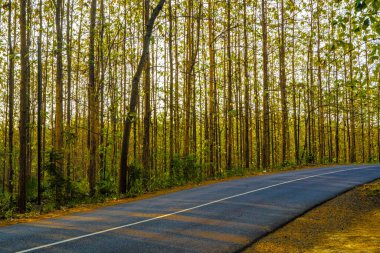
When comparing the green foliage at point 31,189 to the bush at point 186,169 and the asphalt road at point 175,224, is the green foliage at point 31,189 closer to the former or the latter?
the bush at point 186,169

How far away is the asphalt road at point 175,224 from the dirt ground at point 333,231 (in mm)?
332

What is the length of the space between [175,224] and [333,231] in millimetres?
3906

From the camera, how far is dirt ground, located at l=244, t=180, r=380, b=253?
7926mm

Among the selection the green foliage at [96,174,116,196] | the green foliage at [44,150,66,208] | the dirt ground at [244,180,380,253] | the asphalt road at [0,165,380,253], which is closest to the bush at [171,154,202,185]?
the green foliage at [96,174,116,196]

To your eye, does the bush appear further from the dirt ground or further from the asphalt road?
the dirt ground

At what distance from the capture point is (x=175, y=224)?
9.27 m

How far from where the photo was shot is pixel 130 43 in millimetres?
33938

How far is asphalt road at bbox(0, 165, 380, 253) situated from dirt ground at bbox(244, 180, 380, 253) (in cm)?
33

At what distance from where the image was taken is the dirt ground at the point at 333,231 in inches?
312

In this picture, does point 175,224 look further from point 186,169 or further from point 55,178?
point 186,169

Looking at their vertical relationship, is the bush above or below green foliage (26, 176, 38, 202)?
above

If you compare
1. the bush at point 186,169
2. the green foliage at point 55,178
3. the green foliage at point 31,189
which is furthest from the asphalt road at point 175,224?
the green foliage at point 31,189

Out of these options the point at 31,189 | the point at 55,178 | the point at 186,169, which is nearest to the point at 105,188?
the point at 55,178

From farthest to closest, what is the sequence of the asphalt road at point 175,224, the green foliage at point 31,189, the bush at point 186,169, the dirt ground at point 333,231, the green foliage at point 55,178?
the green foliage at point 31,189 < the bush at point 186,169 < the green foliage at point 55,178 < the dirt ground at point 333,231 < the asphalt road at point 175,224
